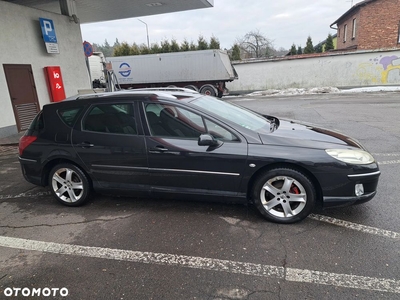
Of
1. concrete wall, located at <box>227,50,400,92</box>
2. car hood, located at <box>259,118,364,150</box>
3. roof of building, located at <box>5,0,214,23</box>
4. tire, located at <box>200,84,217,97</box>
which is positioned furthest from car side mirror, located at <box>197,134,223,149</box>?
concrete wall, located at <box>227,50,400,92</box>

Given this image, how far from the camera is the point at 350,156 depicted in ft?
10.1

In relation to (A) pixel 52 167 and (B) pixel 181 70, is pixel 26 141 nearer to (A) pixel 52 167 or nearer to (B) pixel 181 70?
(A) pixel 52 167

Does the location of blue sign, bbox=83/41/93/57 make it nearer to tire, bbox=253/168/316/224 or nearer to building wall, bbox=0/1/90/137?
building wall, bbox=0/1/90/137

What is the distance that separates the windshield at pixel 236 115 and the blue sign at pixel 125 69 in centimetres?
1807

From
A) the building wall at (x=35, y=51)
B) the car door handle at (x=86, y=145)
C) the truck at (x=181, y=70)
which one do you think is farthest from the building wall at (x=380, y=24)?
the car door handle at (x=86, y=145)

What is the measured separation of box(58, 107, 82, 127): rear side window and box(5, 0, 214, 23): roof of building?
9.00 metres

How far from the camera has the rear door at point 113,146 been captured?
3.58 m

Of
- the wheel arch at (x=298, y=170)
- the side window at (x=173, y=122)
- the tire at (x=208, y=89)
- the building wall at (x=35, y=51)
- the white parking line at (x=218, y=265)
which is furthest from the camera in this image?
the tire at (x=208, y=89)

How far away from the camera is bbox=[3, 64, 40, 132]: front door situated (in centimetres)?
868

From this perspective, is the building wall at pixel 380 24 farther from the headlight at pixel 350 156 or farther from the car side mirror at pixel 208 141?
the car side mirror at pixel 208 141

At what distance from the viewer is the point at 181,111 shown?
11.3 ft

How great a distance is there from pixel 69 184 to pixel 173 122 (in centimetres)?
176

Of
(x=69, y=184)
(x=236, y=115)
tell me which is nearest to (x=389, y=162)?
(x=236, y=115)

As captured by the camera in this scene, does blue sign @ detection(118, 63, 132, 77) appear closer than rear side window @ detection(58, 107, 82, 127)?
No
